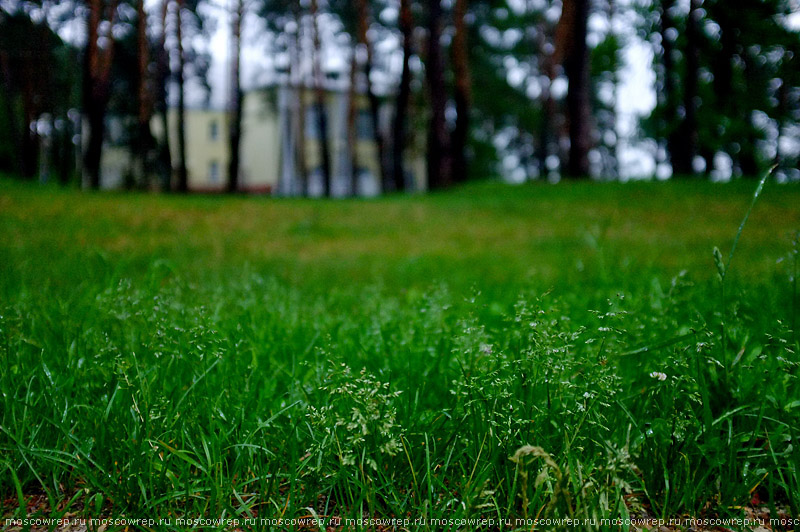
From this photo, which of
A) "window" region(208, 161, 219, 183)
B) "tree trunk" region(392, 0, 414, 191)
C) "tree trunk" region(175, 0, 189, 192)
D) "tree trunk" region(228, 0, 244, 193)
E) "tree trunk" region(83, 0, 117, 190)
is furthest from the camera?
"window" region(208, 161, 219, 183)

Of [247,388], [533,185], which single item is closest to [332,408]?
[247,388]

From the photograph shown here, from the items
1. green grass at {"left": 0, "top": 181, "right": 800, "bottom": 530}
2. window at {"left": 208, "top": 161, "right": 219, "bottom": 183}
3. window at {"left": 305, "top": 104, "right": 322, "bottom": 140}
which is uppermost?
window at {"left": 305, "top": 104, "right": 322, "bottom": 140}

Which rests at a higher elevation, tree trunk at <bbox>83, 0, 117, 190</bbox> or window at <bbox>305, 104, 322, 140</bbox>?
window at <bbox>305, 104, 322, 140</bbox>

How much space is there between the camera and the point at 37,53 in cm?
2559

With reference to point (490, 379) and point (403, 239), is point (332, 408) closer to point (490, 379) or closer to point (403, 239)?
point (490, 379)

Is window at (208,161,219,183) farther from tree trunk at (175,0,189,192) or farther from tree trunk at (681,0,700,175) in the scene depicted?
tree trunk at (681,0,700,175)

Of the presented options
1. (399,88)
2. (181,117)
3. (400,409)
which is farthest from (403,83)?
(400,409)

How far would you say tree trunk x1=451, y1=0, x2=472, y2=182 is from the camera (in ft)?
64.1

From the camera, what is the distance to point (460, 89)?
19.7 m

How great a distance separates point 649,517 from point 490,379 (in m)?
0.59

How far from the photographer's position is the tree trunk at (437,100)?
65.5 ft

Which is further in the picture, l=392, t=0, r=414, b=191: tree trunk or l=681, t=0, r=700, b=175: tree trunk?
l=392, t=0, r=414, b=191: tree trunk

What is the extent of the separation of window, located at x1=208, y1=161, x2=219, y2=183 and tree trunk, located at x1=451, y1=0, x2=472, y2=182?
3159 cm

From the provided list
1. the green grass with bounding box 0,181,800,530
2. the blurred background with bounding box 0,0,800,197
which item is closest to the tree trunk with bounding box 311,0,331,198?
the blurred background with bounding box 0,0,800,197
